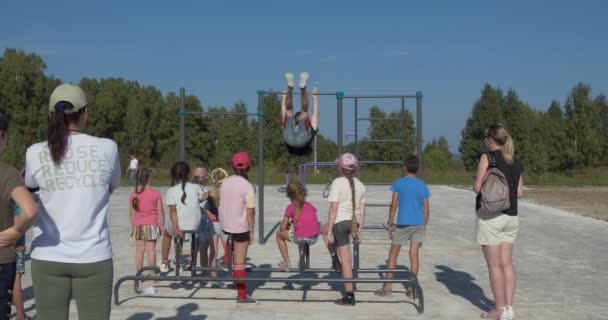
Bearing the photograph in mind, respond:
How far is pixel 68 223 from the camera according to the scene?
9.43 ft

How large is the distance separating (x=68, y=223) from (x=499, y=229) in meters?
4.01

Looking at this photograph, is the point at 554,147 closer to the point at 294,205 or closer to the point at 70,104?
the point at 294,205

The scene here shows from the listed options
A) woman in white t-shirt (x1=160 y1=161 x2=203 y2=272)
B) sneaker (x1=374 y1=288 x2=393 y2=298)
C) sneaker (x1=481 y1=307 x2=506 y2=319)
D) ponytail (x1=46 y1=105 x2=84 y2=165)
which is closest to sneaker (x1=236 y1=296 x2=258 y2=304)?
woman in white t-shirt (x1=160 y1=161 x2=203 y2=272)

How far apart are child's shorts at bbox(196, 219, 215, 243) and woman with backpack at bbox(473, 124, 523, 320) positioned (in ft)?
11.1

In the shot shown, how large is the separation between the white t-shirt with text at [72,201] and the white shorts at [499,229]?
375 cm

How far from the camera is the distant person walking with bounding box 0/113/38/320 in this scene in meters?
→ 2.83

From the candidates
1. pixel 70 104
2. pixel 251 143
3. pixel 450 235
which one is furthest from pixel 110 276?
pixel 251 143

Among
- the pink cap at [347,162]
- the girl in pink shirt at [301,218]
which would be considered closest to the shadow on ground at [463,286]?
the girl in pink shirt at [301,218]

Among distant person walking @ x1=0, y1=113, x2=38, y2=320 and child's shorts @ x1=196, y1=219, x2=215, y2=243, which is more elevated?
distant person walking @ x1=0, y1=113, x2=38, y2=320

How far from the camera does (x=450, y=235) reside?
1281 cm

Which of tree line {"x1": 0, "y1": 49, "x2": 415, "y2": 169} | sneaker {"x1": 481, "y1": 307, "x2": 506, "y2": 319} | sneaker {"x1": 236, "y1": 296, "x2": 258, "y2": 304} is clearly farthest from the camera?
tree line {"x1": 0, "y1": 49, "x2": 415, "y2": 169}

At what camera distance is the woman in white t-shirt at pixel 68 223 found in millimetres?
2865

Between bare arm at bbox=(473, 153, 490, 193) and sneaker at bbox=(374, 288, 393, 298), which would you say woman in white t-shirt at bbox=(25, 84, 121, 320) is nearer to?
bare arm at bbox=(473, 153, 490, 193)

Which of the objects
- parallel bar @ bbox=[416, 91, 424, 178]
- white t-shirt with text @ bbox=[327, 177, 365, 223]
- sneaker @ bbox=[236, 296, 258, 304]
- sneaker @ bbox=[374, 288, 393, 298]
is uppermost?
parallel bar @ bbox=[416, 91, 424, 178]
